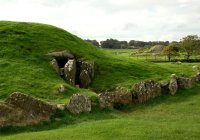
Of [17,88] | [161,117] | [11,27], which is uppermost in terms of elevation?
[11,27]

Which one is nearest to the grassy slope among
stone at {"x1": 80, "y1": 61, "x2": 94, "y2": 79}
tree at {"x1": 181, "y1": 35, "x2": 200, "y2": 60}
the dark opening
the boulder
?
the boulder

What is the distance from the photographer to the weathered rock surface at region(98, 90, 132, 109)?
33722 mm

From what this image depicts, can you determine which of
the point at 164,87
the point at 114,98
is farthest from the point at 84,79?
the point at 164,87

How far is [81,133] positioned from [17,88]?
43.1ft

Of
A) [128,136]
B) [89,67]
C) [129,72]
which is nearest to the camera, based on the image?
[128,136]

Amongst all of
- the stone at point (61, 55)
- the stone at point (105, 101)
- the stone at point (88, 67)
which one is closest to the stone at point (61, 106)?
the stone at point (105, 101)

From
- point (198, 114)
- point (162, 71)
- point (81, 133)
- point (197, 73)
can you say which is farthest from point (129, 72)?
point (81, 133)

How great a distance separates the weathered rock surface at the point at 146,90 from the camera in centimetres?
3753

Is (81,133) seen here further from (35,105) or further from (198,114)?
(198,114)

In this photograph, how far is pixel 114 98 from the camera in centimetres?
3559

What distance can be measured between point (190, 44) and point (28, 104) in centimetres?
8034

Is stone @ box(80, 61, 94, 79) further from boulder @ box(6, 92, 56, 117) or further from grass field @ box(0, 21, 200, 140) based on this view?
boulder @ box(6, 92, 56, 117)

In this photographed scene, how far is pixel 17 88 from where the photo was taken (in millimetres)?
34719

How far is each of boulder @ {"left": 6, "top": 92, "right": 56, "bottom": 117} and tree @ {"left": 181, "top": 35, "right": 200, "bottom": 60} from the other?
77429 millimetres
